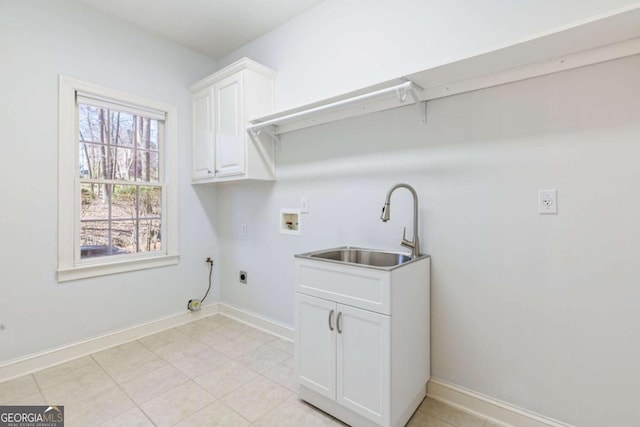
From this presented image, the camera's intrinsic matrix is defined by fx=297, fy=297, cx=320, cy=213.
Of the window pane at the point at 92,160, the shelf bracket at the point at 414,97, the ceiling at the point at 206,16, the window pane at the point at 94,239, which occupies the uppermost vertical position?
the ceiling at the point at 206,16

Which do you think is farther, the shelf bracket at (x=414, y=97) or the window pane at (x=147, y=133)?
the window pane at (x=147, y=133)

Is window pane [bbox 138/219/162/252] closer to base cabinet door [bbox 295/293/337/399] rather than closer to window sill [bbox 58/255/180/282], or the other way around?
window sill [bbox 58/255/180/282]

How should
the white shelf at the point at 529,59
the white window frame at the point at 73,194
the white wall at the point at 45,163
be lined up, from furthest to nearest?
the white window frame at the point at 73,194 → the white wall at the point at 45,163 → the white shelf at the point at 529,59

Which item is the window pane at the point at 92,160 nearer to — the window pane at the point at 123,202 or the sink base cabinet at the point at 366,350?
the window pane at the point at 123,202

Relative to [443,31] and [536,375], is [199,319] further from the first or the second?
[443,31]

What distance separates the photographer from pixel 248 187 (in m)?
2.95

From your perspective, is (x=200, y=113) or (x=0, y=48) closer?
(x=0, y=48)

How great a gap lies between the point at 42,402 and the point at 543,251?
2919 millimetres

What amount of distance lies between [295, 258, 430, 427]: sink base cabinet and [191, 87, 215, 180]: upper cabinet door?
5.24ft

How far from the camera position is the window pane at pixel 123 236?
2.60 m

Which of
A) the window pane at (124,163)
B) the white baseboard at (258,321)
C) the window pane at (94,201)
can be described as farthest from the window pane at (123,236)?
the white baseboard at (258,321)

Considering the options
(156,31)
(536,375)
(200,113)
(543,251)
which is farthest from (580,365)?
(156,31)

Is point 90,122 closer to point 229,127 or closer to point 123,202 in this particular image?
point 123,202

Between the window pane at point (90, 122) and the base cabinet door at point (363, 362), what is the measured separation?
2440mm
